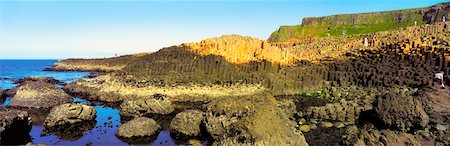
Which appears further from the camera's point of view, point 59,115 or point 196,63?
point 196,63

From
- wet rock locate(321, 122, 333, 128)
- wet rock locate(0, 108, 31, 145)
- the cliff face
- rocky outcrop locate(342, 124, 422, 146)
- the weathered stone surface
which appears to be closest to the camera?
rocky outcrop locate(342, 124, 422, 146)

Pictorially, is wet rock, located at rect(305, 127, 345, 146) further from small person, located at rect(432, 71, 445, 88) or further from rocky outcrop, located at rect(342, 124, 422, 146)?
small person, located at rect(432, 71, 445, 88)

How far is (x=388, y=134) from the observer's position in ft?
45.9

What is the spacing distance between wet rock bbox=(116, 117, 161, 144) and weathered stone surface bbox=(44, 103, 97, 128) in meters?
4.04

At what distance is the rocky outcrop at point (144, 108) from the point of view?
21.4 metres

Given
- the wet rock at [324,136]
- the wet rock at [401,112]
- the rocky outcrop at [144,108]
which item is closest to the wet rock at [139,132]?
the rocky outcrop at [144,108]

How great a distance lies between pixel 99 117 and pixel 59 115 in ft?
9.25

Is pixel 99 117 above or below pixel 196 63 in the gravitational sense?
below

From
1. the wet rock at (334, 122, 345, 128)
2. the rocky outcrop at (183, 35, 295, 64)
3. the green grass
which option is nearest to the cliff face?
the green grass

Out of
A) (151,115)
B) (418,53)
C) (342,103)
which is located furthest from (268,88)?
(418,53)

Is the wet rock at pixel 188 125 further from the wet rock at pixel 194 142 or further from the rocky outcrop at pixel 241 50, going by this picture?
the rocky outcrop at pixel 241 50

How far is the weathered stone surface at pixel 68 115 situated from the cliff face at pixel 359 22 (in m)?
75.3

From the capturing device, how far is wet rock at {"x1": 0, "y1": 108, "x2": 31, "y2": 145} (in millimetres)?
14938

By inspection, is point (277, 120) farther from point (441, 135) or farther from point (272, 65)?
point (272, 65)
